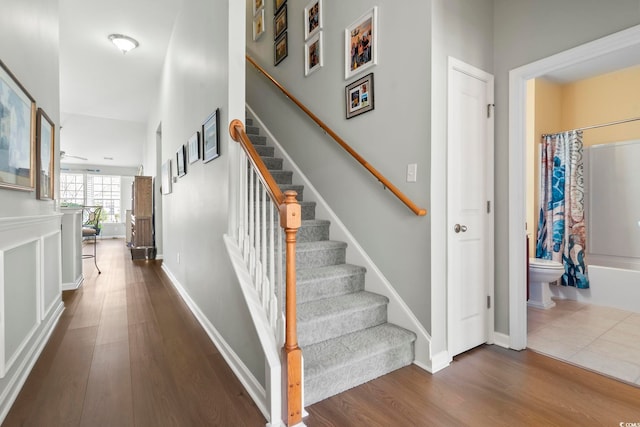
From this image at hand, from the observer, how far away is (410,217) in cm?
204

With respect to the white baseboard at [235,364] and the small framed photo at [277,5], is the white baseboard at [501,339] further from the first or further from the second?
the small framed photo at [277,5]

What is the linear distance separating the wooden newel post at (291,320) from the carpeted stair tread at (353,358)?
0.19m

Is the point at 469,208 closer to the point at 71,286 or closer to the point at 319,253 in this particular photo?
the point at 319,253

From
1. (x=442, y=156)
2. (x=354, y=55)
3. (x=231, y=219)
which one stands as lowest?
(x=231, y=219)

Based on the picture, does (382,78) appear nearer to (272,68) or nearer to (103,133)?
(272,68)

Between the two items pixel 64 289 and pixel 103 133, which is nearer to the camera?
pixel 64 289

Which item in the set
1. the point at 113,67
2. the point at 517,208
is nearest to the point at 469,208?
the point at 517,208

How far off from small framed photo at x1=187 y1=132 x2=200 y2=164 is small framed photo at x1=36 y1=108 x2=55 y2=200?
1055mm

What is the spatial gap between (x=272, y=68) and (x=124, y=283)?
134 inches

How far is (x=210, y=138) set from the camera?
94.2 inches

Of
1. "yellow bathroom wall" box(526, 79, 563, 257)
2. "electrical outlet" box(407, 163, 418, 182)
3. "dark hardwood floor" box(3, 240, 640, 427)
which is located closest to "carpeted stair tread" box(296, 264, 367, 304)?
"dark hardwood floor" box(3, 240, 640, 427)

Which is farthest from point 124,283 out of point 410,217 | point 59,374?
point 410,217

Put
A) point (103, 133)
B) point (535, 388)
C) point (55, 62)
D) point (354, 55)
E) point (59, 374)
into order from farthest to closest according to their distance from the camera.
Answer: point (103, 133), point (55, 62), point (354, 55), point (59, 374), point (535, 388)

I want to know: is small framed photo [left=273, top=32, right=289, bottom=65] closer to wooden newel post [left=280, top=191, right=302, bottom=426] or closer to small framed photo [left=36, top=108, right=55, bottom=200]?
small framed photo [left=36, top=108, right=55, bottom=200]
